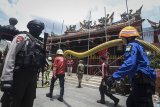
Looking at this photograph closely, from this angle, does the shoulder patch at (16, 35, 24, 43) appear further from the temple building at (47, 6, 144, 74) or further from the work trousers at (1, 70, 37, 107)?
the temple building at (47, 6, 144, 74)

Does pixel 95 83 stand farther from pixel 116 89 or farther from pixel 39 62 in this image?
pixel 39 62

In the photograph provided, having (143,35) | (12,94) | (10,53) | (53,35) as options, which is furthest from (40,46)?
(53,35)

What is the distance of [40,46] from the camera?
11.5ft

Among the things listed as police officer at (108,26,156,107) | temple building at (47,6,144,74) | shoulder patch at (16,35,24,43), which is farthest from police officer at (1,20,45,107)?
temple building at (47,6,144,74)

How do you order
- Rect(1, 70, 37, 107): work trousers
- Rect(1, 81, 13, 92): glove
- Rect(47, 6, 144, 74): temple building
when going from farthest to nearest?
Rect(47, 6, 144, 74): temple building, Rect(1, 70, 37, 107): work trousers, Rect(1, 81, 13, 92): glove

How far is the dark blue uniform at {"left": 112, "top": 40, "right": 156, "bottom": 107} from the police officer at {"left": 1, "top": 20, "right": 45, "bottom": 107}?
1277 millimetres

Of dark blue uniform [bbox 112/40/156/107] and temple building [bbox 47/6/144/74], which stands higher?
temple building [bbox 47/6/144/74]

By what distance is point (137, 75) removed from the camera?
3.23 metres

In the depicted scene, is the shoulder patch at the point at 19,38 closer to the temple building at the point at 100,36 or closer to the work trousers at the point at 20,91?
the work trousers at the point at 20,91

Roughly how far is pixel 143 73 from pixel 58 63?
4864 mm

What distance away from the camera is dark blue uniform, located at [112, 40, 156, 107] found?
3094 mm

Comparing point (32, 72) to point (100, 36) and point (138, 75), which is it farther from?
point (100, 36)

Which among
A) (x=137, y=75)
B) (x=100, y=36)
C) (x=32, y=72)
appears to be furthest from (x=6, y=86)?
(x=100, y=36)

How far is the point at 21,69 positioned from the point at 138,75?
178 centimetres
